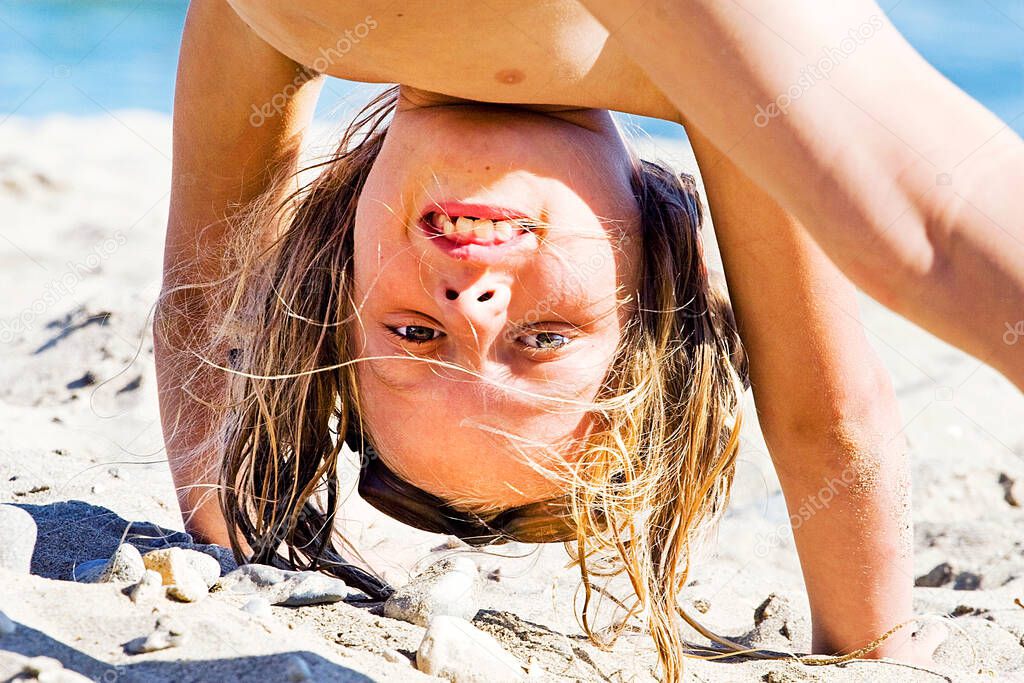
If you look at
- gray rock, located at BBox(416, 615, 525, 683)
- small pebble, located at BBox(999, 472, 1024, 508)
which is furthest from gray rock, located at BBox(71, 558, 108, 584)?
small pebble, located at BBox(999, 472, 1024, 508)

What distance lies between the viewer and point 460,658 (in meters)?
1.43

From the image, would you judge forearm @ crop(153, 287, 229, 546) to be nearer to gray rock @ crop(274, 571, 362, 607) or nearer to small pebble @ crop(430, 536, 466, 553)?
small pebble @ crop(430, 536, 466, 553)

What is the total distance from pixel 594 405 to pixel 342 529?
0.92 meters

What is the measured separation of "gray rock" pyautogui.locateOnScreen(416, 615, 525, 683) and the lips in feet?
1.80

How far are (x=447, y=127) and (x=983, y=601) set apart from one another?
1.59 m

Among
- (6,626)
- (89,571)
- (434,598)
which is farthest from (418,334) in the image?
(6,626)

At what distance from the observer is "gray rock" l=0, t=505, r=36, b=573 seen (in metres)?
1.58

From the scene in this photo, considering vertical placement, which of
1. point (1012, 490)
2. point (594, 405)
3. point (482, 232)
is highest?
point (482, 232)

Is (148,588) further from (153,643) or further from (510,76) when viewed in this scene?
(510,76)

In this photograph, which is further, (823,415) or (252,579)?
(823,415)

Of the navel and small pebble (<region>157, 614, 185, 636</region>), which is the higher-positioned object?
the navel

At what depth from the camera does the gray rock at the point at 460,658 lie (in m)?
1.41

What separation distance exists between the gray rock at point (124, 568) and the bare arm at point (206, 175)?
599 mm

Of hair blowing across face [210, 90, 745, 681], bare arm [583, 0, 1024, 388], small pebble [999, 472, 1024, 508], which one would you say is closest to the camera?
bare arm [583, 0, 1024, 388]
